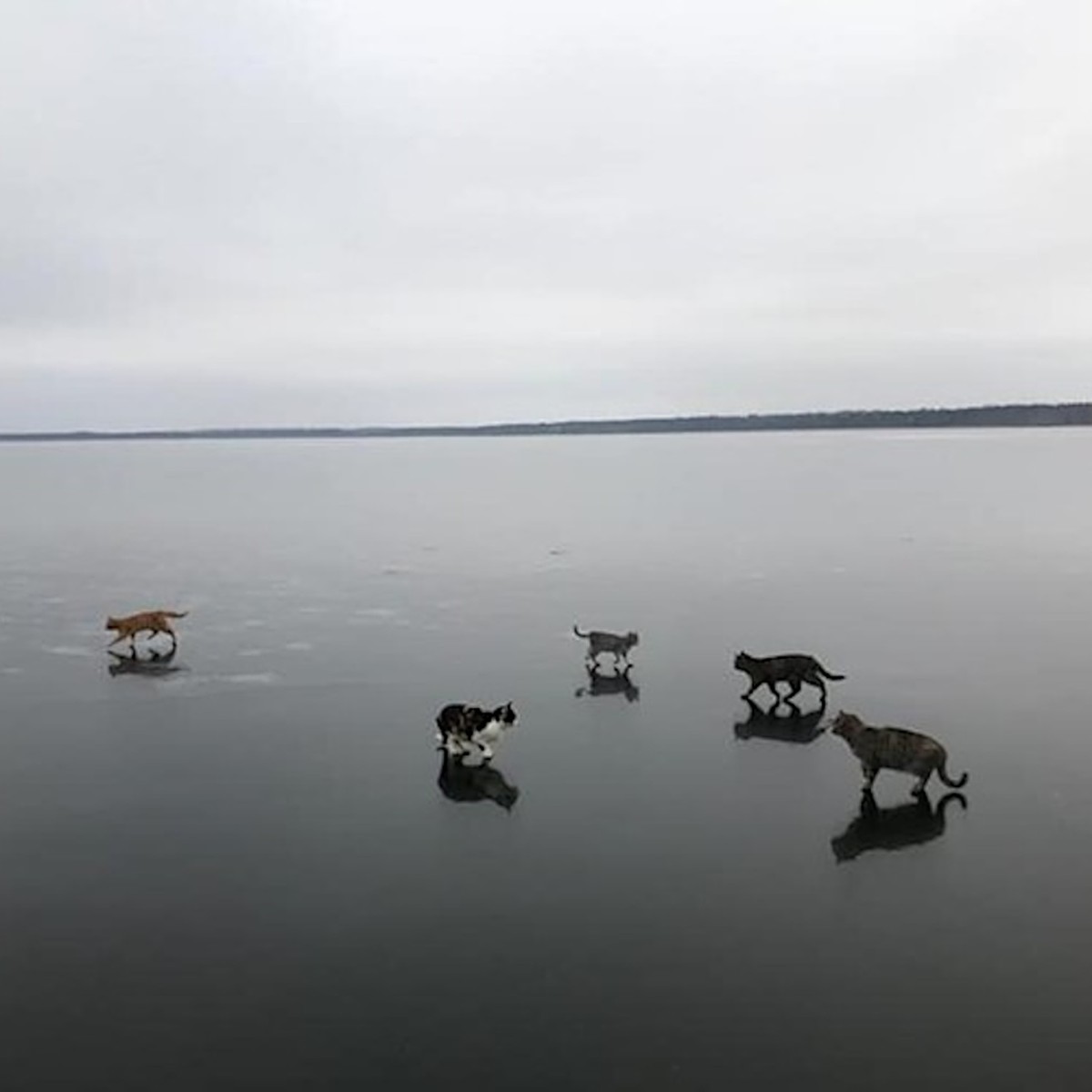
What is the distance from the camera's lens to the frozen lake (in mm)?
7793

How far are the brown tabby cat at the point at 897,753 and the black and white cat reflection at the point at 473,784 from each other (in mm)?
3720

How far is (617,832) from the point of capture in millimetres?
11227

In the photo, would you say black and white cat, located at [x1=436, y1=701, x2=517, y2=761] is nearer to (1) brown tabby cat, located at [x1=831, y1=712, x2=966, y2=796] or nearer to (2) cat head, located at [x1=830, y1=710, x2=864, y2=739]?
(2) cat head, located at [x1=830, y1=710, x2=864, y2=739]

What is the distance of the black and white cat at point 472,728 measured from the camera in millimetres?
13398

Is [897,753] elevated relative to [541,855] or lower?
elevated

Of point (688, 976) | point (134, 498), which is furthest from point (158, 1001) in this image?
point (134, 498)

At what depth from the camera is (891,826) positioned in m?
11.4

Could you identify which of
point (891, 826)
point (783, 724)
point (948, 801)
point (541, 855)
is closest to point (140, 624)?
point (783, 724)

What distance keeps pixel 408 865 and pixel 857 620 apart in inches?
561

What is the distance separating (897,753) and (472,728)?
475 centimetres

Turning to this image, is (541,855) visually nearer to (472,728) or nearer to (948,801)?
(472,728)

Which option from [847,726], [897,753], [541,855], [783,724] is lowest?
[783,724]

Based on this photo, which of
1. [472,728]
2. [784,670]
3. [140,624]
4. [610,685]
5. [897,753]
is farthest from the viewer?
[140,624]

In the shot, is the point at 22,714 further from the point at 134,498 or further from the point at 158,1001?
the point at 134,498
